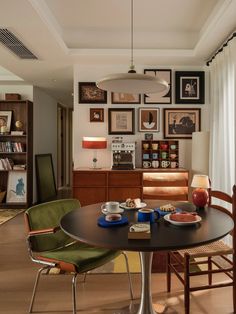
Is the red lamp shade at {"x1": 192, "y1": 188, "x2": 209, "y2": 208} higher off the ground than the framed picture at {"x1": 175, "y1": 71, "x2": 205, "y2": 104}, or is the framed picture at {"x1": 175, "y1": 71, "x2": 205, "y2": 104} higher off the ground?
the framed picture at {"x1": 175, "y1": 71, "x2": 205, "y2": 104}

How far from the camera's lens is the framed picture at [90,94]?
14.5ft

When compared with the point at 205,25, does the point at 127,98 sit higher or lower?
lower

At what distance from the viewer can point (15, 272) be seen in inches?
109

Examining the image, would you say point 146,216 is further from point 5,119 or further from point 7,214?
point 5,119

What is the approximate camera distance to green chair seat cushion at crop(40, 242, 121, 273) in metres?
1.86

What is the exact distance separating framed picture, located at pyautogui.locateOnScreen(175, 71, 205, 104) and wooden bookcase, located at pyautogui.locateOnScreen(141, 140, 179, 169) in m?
0.75

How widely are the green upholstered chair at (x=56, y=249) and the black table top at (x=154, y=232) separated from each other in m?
0.27

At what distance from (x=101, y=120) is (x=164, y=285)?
2.72 meters

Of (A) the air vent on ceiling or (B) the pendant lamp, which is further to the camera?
(A) the air vent on ceiling

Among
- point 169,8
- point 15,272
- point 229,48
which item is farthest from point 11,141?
point 229,48

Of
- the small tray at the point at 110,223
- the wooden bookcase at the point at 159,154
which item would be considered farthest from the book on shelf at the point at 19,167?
the small tray at the point at 110,223

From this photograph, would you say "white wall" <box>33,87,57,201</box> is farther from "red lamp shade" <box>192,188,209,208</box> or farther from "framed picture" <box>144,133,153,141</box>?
"red lamp shade" <box>192,188,209,208</box>

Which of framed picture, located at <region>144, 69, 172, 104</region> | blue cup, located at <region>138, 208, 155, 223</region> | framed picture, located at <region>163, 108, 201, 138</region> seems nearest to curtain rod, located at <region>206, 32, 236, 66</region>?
framed picture, located at <region>144, 69, 172, 104</region>

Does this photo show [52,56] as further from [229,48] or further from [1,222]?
[1,222]
